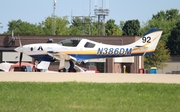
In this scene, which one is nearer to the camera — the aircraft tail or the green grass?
the green grass

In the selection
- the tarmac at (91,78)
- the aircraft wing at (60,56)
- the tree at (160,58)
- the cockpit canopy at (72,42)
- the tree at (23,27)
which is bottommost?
the tree at (160,58)

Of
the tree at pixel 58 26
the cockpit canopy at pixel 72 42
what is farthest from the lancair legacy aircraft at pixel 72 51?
the tree at pixel 58 26

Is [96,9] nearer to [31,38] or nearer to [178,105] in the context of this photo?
[31,38]

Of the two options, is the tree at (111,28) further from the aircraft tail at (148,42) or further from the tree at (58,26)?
the aircraft tail at (148,42)

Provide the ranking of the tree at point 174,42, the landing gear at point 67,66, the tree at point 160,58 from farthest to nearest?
the tree at point 174,42 → the tree at point 160,58 → the landing gear at point 67,66

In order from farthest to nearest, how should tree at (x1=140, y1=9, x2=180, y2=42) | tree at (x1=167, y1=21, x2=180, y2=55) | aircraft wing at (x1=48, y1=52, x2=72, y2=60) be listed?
tree at (x1=140, y1=9, x2=180, y2=42)
tree at (x1=167, y1=21, x2=180, y2=55)
aircraft wing at (x1=48, y1=52, x2=72, y2=60)

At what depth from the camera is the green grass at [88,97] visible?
12.1 m

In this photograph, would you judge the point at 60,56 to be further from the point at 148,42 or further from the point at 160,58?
the point at 160,58

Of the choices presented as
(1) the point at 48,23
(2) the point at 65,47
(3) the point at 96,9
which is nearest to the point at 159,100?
(2) the point at 65,47

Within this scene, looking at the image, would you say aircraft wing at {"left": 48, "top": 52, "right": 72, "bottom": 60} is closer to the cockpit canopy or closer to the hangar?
the cockpit canopy

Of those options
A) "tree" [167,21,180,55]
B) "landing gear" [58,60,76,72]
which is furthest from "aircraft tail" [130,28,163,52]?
"tree" [167,21,180,55]

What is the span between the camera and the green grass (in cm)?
1208

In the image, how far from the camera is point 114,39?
173 feet

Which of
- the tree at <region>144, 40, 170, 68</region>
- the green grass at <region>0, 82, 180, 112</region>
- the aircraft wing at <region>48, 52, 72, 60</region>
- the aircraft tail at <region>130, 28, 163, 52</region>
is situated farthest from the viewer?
the tree at <region>144, 40, 170, 68</region>
